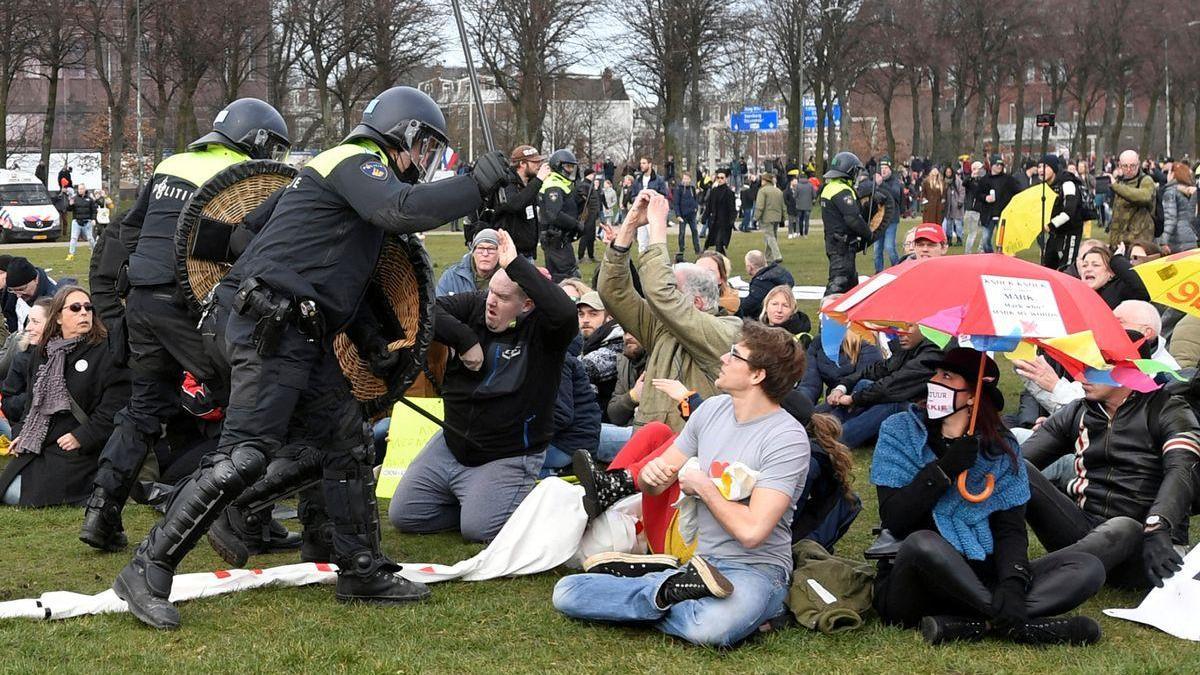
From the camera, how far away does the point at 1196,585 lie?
5621 millimetres

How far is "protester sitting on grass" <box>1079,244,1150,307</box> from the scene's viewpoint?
367 inches

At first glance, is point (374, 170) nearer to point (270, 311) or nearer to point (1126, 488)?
point (270, 311)

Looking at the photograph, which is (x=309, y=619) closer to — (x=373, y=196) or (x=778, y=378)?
(x=373, y=196)

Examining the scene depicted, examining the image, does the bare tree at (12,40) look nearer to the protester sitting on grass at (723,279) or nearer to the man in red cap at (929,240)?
the man in red cap at (929,240)

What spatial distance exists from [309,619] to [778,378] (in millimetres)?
2016

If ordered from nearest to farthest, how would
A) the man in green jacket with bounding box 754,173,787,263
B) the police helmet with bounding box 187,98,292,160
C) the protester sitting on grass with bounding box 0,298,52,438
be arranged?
the police helmet with bounding box 187,98,292,160 < the protester sitting on grass with bounding box 0,298,52,438 < the man in green jacket with bounding box 754,173,787,263

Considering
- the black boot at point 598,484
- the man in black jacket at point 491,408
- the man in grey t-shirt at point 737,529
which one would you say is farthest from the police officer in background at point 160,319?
the man in grey t-shirt at point 737,529

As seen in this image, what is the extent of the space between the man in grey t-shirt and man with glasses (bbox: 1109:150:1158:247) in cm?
1322

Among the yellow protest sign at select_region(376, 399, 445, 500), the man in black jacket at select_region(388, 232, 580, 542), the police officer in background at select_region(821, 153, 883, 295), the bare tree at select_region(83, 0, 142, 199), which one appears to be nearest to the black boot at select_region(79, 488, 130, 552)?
the man in black jacket at select_region(388, 232, 580, 542)

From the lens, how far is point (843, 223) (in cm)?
1631

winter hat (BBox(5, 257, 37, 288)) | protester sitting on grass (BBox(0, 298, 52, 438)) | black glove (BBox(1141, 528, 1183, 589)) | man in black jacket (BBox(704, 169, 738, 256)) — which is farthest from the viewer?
man in black jacket (BBox(704, 169, 738, 256))

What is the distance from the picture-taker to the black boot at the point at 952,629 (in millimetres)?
5184

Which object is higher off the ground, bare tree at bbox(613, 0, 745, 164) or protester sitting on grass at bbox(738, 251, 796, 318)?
bare tree at bbox(613, 0, 745, 164)

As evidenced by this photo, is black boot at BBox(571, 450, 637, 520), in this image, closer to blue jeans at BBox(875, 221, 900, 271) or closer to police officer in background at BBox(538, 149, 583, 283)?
police officer in background at BBox(538, 149, 583, 283)
